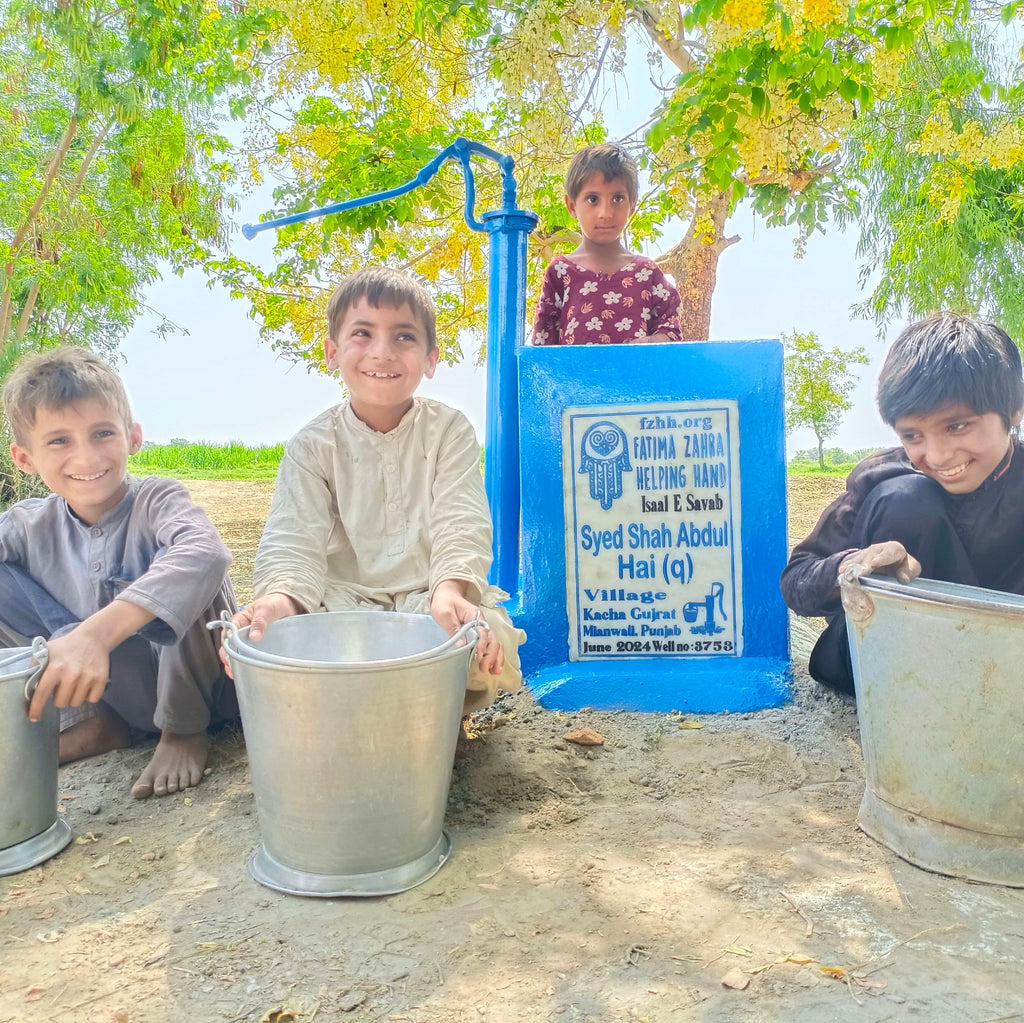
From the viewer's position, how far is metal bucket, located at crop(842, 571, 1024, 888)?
4.94 feet

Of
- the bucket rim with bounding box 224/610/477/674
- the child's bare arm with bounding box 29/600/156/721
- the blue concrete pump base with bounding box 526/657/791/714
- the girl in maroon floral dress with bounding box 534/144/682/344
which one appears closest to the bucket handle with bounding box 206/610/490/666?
the bucket rim with bounding box 224/610/477/674

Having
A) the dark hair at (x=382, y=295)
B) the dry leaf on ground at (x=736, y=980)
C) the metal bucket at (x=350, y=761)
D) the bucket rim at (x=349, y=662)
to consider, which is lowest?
the dry leaf on ground at (x=736, y=980)

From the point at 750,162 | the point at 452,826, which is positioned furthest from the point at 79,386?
the point at 750,162

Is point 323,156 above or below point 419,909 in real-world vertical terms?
above

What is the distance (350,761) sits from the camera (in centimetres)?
148

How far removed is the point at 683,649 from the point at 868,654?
0.95m

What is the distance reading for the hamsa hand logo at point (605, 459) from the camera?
2607mm

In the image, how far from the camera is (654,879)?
62.0 inches

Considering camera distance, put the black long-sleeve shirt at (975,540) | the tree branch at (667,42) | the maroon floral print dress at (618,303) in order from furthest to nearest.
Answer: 1. the tree branch at (667,42)
2. the maroon floral print dress at (618,303)
3. the black long-sleeve shirt at (975,540)

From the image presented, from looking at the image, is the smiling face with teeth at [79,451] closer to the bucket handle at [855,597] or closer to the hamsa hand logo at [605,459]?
the hamsa hand logo at [605,459]

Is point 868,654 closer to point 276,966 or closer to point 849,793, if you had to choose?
point 849,793

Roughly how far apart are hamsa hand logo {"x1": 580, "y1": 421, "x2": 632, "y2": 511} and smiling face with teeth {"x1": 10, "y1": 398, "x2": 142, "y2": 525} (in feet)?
4.18

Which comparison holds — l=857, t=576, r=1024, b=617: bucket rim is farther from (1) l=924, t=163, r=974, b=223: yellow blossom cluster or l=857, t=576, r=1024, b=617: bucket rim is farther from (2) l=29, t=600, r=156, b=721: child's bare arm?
(1) l=924, t=163, r=974, b=223: yellow blossom cluster

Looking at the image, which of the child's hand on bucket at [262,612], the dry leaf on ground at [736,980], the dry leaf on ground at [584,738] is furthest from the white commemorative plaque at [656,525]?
the dry leaf on ground at [736,980]
